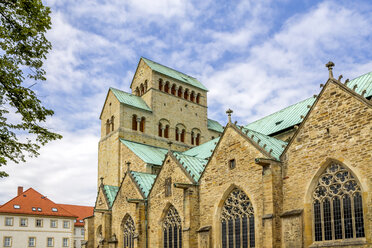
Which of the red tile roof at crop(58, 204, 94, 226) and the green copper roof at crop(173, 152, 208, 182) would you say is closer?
the green copper roof at crop(173, 152, 208, 182)

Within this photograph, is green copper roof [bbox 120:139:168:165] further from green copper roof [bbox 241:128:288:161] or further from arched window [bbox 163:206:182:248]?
green copper roof [bbox 241:128:288:161]

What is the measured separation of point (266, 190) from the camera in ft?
66.9

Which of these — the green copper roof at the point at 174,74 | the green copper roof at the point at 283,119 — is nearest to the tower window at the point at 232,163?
the green copper roof at the point at 283,119

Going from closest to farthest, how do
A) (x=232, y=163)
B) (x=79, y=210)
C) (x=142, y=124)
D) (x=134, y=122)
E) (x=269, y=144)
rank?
(x=232, y=163) → (x=269, y=144) → (x=134, y=122) → (x=142, y=124) → (x=79, y=210)

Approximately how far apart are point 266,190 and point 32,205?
159ft

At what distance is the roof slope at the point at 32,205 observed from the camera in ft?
188

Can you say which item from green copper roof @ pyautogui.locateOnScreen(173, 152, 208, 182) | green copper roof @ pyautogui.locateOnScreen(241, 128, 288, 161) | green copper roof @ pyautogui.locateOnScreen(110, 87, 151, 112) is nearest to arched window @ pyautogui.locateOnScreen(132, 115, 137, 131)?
green copper roof @ pyautogui.locateOnScreen(110, 87, 151, 112)

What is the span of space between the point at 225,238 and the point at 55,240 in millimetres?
43844

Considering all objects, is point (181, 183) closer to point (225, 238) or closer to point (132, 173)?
point (225, 238)

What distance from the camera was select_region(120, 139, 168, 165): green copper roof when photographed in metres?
39.8

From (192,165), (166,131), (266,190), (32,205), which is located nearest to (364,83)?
(266,190)

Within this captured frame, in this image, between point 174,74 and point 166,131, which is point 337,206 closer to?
point 166,131

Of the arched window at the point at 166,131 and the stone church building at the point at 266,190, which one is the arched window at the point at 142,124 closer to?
the arched window at the point at 166,131

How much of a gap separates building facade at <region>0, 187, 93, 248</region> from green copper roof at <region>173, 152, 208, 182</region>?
122 ft
